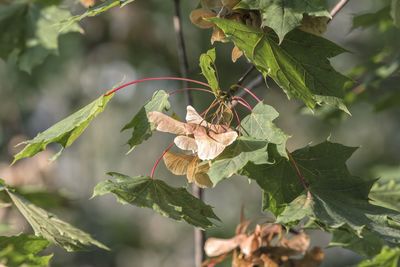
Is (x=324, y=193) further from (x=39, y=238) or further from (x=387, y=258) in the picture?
(x=39, y=238)

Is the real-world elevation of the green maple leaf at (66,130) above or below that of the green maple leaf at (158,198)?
above

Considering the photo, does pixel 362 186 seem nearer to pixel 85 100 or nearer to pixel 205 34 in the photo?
pixel 205 34

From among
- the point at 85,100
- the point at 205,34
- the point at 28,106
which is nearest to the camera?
the point at 205,34

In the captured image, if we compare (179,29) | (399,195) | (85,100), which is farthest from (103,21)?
(399,195)

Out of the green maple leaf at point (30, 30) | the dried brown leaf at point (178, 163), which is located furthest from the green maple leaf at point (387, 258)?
the green maple leaf at point (30, 30)

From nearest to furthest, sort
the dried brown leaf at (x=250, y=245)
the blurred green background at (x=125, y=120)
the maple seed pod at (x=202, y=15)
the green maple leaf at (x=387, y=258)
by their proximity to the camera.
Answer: the green maple leaf at (x=387, y=258) → the maple seed pod at (x=202, y=15) → the dried brown leaf at (x=250, y=245) → the blurred green background at (x=125, y=120)

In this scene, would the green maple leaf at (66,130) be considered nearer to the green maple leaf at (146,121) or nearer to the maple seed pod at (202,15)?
the green maple leaf at (146,121)
